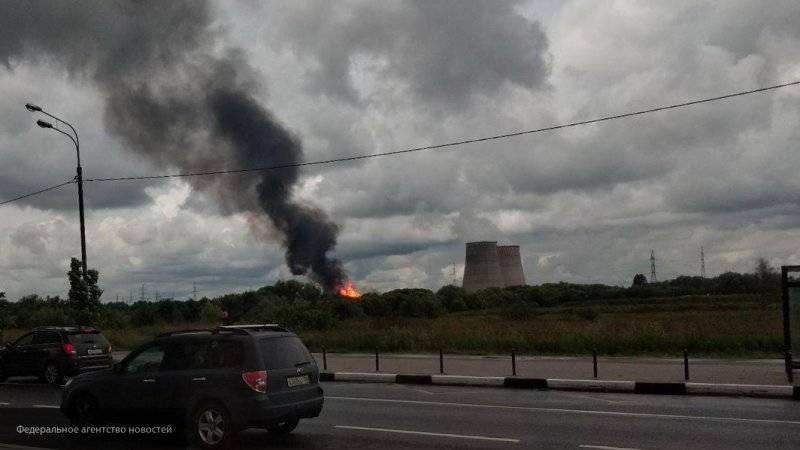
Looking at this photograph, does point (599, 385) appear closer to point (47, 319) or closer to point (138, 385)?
point (138, 385)

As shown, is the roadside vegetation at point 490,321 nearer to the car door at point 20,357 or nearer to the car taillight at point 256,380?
the car door at point 20,357

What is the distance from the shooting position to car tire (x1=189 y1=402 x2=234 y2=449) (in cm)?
938

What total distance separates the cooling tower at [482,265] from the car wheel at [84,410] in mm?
59387

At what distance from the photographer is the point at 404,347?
28.9 metres

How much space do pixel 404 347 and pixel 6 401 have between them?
15786mm

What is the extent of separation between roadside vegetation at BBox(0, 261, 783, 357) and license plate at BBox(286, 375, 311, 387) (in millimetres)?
9939

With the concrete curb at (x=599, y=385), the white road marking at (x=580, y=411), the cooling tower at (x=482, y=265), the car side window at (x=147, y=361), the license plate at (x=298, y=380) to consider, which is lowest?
the concrete curb at (x=599, y=385)

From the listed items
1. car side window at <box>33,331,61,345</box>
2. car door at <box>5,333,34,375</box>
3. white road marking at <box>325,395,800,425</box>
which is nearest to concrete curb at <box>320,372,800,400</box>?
white road marking at <box>325,395,800,425</box>

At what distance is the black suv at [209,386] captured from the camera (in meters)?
9.44

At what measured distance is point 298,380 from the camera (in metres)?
10.1

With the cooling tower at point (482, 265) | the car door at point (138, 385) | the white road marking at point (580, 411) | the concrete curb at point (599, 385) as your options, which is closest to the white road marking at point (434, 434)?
the car door at point (138, 385)

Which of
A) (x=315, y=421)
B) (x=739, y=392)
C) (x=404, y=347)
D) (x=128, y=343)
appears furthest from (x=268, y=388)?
(x=128, y=343)

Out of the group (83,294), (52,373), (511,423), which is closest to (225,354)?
(511,423)

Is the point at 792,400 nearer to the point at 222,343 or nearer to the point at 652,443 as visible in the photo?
the point at 652,443
